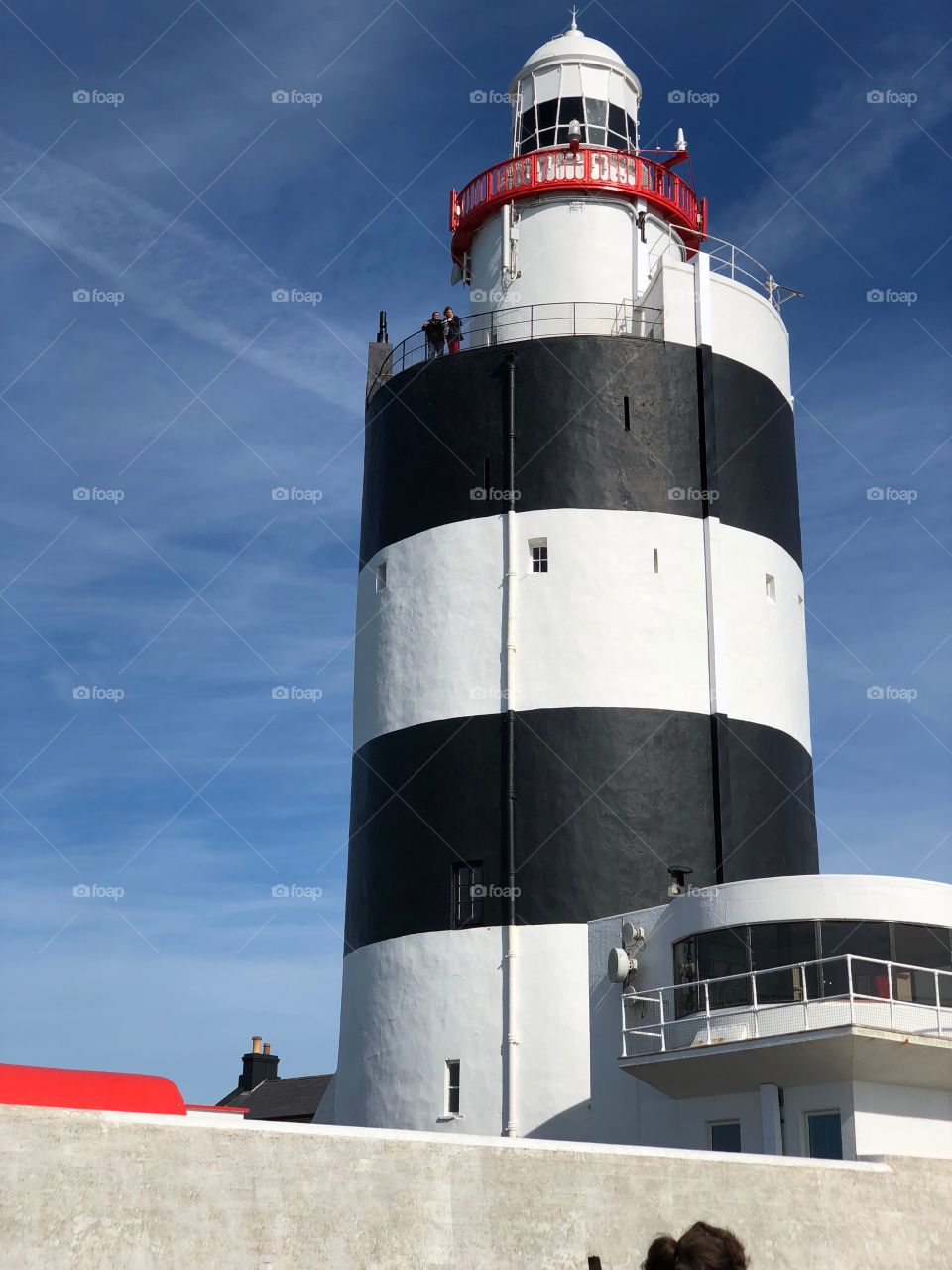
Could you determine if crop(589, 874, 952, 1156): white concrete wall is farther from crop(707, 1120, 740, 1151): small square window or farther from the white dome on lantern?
the white dome on lantern

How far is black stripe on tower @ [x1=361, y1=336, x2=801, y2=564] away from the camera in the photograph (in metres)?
29.0

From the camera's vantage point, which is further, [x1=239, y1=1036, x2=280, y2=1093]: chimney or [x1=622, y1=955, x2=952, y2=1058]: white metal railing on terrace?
[x1=239, y1=1036, x2=280, y2=1093]: chimney

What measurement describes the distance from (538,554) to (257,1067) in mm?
33445

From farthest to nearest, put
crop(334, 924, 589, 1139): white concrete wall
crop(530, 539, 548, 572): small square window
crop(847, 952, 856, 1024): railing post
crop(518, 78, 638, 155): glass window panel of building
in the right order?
crop(518, 78, 638, 155): glass window panel of building < crop(530, 539, 548, 572): small square window < crop(334, 924, 589, 1139): white concrete wall < crop(847, 952, 856, 1024): railing post

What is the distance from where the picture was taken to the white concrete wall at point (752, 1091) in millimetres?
20766

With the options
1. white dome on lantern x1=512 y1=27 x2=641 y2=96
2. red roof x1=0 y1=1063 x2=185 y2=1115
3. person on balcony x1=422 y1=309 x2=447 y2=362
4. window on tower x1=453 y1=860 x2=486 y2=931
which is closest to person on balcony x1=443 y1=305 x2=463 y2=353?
person on balcony x1=422 y1=309 x2=447 y2=362

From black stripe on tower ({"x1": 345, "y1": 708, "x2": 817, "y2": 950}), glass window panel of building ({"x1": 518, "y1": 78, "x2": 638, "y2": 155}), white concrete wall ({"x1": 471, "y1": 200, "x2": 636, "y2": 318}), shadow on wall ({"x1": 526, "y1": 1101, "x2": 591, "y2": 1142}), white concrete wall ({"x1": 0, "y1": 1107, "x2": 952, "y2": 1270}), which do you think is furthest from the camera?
glass window panel of building ({"x1": 518, "y1": 78, "x2": 638, "y2": 155})

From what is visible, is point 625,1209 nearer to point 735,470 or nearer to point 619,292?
point 735,470

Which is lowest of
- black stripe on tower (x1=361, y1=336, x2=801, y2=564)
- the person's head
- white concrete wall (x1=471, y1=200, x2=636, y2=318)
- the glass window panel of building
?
the person's head

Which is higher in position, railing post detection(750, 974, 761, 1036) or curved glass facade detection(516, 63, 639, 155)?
curved glass facade detection(516, 63, 639, 155)

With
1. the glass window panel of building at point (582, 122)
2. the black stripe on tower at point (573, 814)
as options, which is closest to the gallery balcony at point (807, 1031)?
the black stripe on tower at point (573, 814)

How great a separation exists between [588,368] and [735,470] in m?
3.59

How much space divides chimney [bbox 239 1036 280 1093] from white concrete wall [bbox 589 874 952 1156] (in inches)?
1309

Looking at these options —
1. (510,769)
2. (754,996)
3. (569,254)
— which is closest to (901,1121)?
(754,996)
